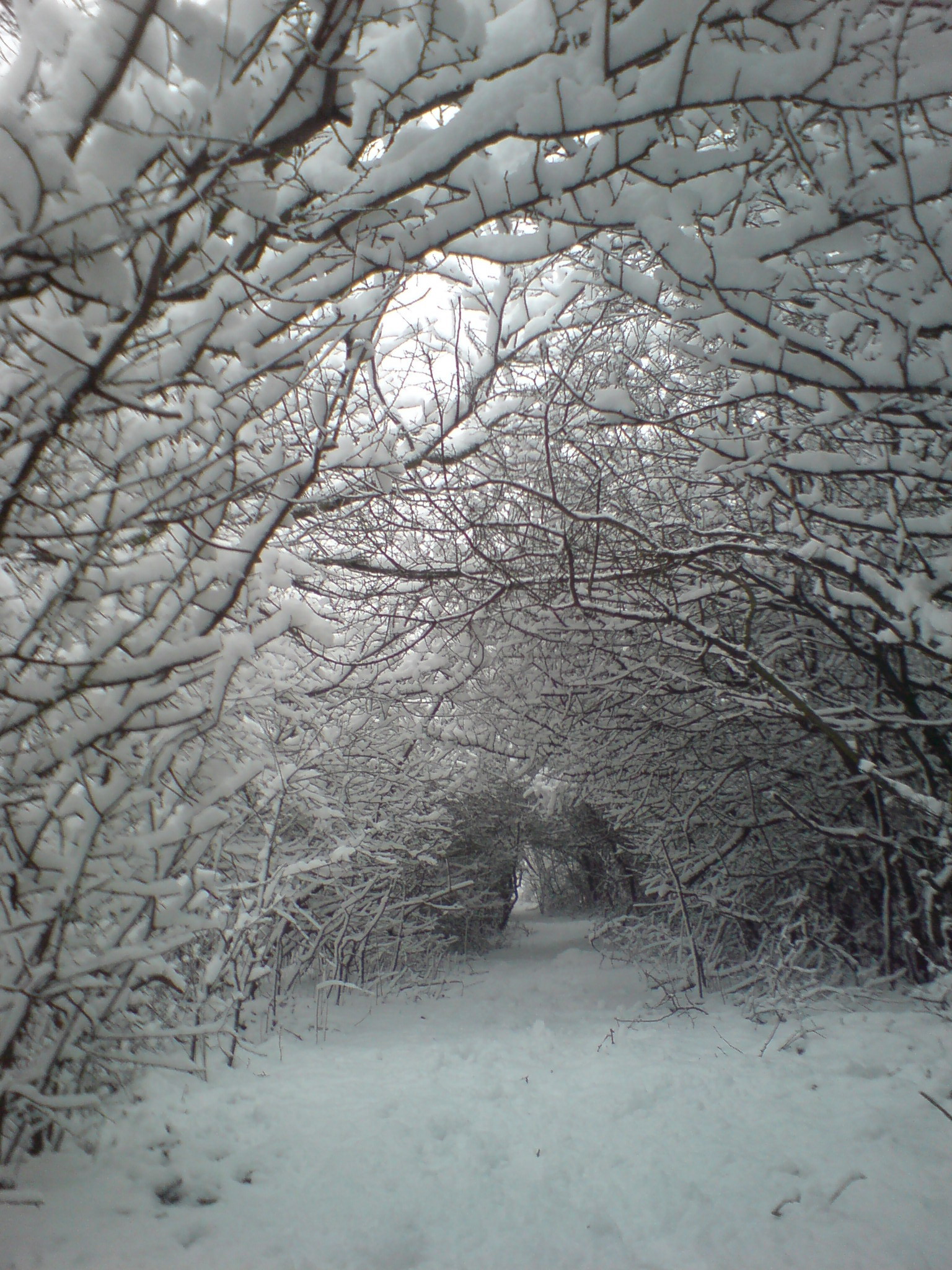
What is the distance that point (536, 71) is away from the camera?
150 centimetres

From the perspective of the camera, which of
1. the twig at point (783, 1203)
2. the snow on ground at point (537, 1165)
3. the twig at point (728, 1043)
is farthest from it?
the twig at point (728, 1043)

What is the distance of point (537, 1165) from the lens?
339 centimetres

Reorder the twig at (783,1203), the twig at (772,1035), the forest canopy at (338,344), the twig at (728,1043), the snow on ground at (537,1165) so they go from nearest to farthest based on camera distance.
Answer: the forest canopy at (338,344), the snow on ground at (537,1165), the twig at (783,1203), the twig at (772,1035), the twig at (728,1043)

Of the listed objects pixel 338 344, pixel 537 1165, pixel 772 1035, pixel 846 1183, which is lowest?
pixel 537 1165

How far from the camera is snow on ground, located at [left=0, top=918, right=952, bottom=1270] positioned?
8.05ft

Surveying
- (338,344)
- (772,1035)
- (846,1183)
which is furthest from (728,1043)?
(338,344)

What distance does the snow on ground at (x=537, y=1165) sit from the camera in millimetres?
2455

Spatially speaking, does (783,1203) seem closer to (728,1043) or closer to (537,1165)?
(537,1165)

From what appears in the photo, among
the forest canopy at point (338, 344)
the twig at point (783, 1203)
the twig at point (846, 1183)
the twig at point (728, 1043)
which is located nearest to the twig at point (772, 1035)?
the twig at point (728, 1043)

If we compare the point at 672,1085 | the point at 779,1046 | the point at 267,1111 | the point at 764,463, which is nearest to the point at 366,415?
the point at 764,463

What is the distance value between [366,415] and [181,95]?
3.43 meters

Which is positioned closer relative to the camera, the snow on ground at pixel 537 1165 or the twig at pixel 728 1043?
the snow on ground at pixel 537 1165

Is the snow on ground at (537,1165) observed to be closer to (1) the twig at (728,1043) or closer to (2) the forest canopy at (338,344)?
(1) the twig at (728,1043)

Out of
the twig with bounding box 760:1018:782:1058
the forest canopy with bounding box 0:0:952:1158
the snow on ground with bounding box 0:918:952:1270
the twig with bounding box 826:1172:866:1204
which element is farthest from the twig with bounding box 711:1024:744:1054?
the twig with bounding box 826:1172:866:1204
